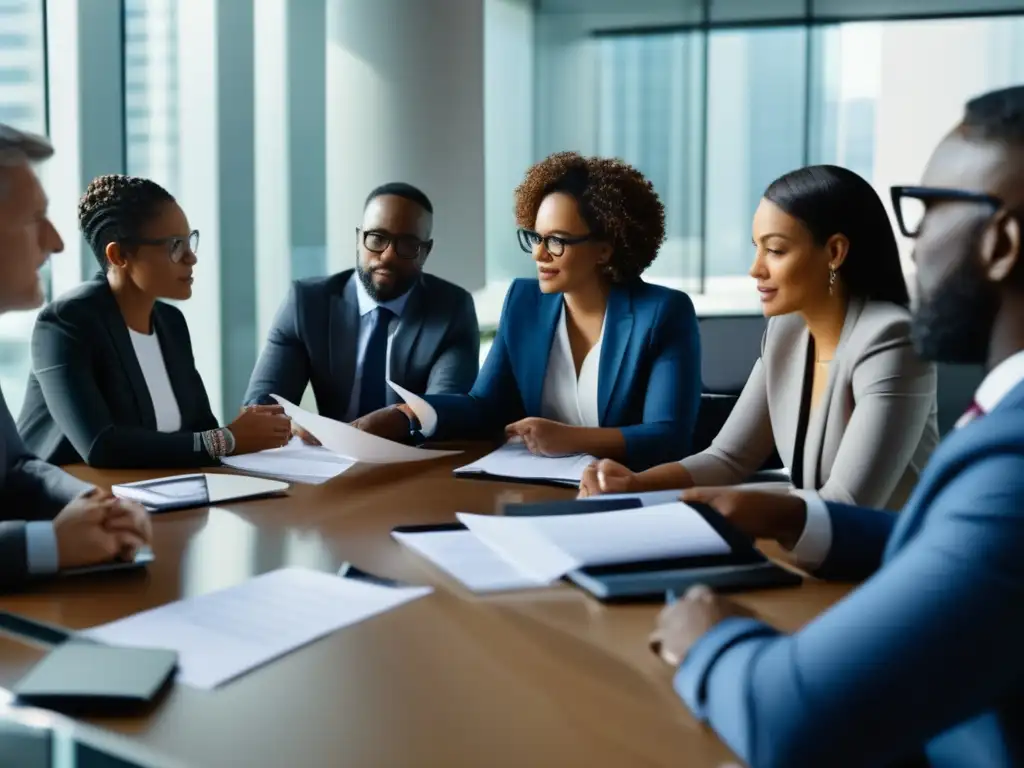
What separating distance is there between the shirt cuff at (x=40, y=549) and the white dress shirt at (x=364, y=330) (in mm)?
1684

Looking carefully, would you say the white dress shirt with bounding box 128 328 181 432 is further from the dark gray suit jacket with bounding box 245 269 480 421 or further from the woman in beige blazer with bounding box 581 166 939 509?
the woman in beige blazer with bounding box 581 166 939 509

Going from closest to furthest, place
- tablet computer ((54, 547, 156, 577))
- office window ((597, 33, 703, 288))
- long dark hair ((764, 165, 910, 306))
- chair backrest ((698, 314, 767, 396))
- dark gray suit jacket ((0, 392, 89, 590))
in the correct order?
tablet computer ((54, 547, 156, 577)) < dark gray suit jacket ((0, 392, 89, 590)) < long dark hair ((764, 165, 910, 306)) < chair backrest ((698, 314, 767, 396)) < office window ((597, 33, 703, 288))

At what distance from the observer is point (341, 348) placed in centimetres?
323

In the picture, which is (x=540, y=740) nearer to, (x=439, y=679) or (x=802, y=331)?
(x=439, y=679)

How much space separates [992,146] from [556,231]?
6.34 feet

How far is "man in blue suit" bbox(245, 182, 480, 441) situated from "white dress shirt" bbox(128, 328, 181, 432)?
315 mm

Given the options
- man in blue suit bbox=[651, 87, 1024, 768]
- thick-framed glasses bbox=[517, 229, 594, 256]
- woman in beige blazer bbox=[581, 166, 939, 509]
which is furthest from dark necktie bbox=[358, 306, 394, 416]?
man in blue suit bbox=[651, 87, 1024, 768]

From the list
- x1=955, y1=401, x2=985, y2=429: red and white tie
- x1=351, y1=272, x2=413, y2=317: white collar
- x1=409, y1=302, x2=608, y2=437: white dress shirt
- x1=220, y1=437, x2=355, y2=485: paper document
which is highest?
x1=351, y1=272, x2=413, y2=317: white collar

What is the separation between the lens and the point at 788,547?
1568 mm

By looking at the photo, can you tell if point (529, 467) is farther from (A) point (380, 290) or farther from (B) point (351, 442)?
(A) point (380, 290)

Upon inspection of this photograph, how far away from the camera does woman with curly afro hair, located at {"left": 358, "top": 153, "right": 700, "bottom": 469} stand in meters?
2.81

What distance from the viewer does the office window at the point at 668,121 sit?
9.62m

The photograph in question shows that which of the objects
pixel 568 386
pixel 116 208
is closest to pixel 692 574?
pixel 568 386

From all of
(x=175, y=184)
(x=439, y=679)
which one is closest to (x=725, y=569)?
(x=439, y=679)
